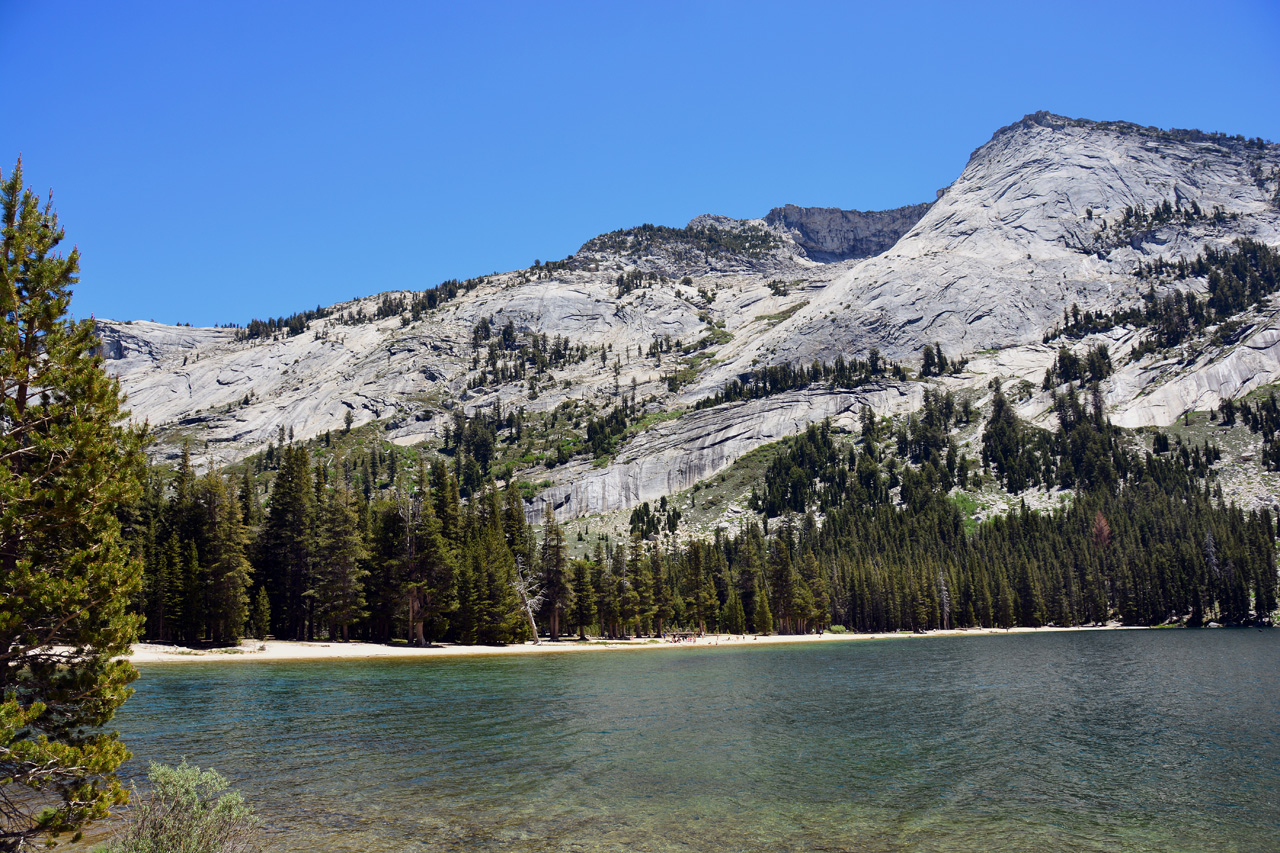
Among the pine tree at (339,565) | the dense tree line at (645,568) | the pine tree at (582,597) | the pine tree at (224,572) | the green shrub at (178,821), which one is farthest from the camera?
the pine tree at (582,597)

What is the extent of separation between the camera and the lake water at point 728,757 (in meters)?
18.4

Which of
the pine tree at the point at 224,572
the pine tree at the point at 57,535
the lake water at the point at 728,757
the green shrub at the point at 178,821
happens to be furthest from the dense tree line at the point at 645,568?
the green shrub at the point at 178,821

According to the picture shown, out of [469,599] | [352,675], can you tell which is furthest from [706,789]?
[469,599]

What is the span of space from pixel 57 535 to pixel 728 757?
22.4m

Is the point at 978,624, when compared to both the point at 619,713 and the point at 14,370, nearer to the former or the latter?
the point at 619,713

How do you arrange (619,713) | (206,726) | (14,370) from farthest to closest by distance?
(619,713) → (206,726) → (14,370)

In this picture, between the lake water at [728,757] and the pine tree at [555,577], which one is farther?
the pine tree at [555,577]

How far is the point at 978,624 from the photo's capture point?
472 ft

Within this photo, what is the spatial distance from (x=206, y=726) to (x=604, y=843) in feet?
73.7

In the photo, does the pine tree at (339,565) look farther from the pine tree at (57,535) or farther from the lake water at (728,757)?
the pine tree at (57,535)

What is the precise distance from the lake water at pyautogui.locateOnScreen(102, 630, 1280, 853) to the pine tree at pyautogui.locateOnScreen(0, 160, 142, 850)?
5833 mm

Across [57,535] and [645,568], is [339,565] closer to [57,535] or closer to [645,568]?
[645,568]

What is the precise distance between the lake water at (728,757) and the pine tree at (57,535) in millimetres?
5833

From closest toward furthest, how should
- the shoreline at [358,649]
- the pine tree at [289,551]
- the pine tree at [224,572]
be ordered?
the shoreline at [358,649] → the pine tree at [224,572] → the pine tree at [289,551]
